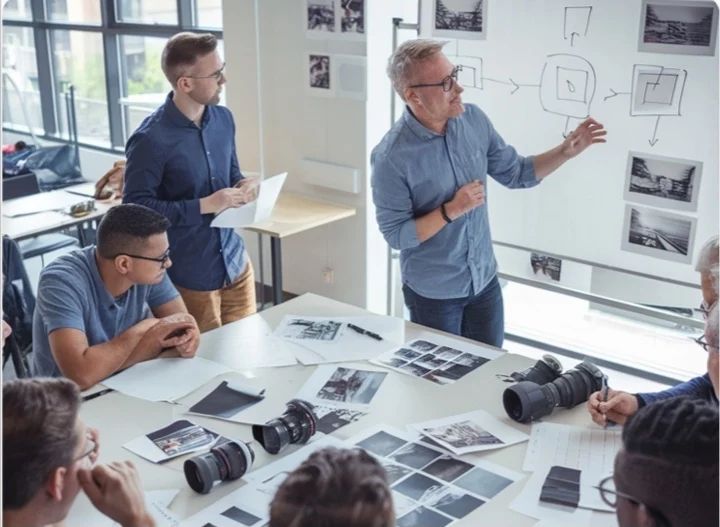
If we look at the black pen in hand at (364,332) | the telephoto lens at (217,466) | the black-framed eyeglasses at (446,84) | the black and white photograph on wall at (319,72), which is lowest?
the black pen in hand at (364,332)

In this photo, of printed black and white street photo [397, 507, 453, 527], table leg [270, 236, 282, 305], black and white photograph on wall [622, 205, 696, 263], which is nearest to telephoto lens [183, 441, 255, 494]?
printed black and white street photo [397, 507, 453, 527]

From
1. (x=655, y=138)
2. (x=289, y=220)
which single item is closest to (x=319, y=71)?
(x=289, y=220)

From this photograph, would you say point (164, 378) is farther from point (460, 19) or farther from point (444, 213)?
point (460, 19)

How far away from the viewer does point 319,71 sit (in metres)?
4.33

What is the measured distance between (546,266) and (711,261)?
1.52m

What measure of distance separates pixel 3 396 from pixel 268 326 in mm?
1292

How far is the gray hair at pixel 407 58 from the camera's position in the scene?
2643mm

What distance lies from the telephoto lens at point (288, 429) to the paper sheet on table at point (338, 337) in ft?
1.38

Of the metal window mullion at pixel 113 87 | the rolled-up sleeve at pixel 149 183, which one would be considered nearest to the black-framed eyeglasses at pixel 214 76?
the rolled-up sleeve at pixel 149 183

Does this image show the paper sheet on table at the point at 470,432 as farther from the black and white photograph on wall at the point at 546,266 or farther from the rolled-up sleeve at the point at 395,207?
the black and white photograph on wall at the point at 546,266

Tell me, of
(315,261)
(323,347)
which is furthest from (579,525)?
(315,261)

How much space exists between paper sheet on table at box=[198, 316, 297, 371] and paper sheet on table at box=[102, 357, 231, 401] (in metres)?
0.05

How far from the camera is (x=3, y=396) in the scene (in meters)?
1.42

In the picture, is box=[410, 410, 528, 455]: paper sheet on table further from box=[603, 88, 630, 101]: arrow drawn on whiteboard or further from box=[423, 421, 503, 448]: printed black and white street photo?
box=[603, 88, 630, 101]: arrow drawn on whiteboard
